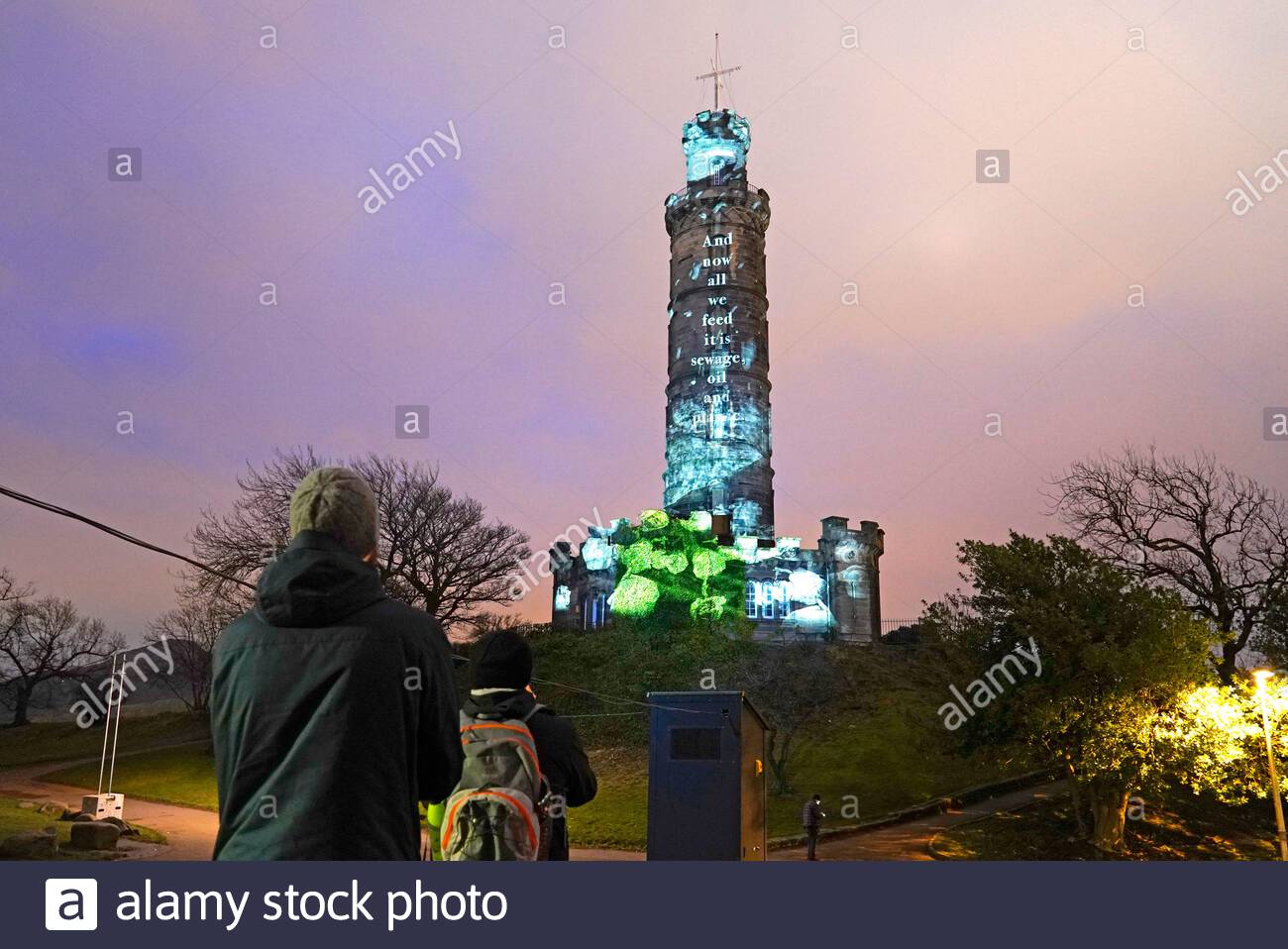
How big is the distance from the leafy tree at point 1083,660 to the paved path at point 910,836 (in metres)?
4.15

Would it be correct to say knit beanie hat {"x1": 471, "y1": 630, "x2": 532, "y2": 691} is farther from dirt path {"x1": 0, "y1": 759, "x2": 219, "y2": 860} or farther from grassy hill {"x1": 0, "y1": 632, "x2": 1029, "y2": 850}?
grassy hill {"x1": 0, "y1": 632, "x2": 1029, "y2": 850}

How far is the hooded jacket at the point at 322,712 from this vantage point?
3.18 meters

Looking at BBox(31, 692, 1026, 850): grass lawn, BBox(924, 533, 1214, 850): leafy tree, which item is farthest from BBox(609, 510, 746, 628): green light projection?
BBox(924, 533, 1214, 850): leafy tree

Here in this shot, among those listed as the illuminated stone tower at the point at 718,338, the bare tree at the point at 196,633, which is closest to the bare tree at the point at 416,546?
the bare tree at the point at 196,633

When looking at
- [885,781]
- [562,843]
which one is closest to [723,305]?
[885,781]

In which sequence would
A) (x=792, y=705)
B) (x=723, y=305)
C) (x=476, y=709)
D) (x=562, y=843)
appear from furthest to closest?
(x=723, y=305)
(x=792, y=705)
(x=562, y=843)
(x=476, y=709)

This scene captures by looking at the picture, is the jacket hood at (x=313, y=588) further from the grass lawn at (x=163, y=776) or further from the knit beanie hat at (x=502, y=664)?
the grass lawn at (x=163, y=776)

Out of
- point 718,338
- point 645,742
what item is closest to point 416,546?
point 645,742

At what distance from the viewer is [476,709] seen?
5.12 metres

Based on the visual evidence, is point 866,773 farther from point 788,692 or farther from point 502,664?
point 502,664

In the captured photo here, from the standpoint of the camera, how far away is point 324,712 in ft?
10.5

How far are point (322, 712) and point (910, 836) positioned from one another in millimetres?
31387
